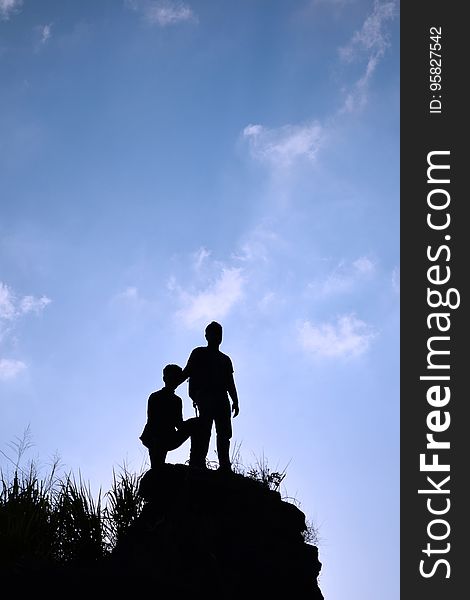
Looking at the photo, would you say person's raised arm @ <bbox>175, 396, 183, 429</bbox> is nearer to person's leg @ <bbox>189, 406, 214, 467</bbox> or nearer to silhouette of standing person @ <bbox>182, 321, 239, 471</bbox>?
person's leg @ <bbox>189, 406, 214, 467</bbox>

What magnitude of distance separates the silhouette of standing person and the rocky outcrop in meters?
0.93

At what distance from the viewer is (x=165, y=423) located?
7.52 m

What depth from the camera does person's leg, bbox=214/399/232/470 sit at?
8.38m

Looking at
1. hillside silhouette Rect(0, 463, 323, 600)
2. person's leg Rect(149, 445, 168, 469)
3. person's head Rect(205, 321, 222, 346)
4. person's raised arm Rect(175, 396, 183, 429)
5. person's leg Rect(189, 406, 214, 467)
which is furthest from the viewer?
person's head Rect(205, 321, 222, 346)

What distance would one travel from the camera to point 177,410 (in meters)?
7.64

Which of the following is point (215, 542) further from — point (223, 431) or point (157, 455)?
point (223, 431)

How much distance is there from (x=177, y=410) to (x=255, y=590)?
7.81 ft

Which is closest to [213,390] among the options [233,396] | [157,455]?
[233,396]

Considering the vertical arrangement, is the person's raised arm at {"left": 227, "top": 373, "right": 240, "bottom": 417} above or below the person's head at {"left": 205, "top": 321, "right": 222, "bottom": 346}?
below

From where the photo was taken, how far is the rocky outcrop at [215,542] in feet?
19.7

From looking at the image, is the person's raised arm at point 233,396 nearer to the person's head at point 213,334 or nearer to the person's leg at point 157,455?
the person's head at point 213,334

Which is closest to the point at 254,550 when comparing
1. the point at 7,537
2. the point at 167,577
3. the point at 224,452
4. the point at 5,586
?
the point at 167,577

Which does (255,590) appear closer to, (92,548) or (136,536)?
(136,536)

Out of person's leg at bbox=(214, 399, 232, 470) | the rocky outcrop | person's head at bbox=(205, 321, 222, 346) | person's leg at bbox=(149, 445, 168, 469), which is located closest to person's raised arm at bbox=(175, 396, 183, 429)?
person's leg at bbox=(149, 445, 168, 469)
